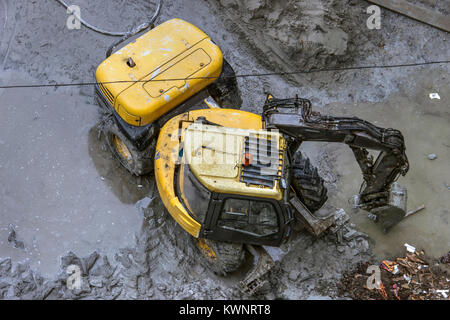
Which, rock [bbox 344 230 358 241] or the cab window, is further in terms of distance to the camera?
rock [bbox 344 230 358 241]

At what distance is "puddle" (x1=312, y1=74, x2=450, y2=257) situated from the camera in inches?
319

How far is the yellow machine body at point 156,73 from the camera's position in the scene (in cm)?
750

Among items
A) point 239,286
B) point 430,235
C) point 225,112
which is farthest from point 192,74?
point 430,235

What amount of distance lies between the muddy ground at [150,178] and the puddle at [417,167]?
0.07 ft

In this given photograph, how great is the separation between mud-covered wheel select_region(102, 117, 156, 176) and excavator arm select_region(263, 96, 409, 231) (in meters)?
2.14

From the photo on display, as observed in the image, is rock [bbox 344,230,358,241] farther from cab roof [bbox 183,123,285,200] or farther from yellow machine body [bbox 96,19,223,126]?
yellow machine body [bbox 96,19,223,126]

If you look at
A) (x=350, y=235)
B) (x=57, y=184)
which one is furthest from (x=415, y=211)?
(x=57, y=184)

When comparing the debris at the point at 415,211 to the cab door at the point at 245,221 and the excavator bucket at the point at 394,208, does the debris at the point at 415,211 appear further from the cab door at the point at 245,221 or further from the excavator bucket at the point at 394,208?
the cab door at the point at 245,221

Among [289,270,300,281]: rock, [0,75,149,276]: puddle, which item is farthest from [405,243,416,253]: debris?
[0,75,149,276]: puddle

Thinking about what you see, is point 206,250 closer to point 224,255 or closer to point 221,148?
point 224,255

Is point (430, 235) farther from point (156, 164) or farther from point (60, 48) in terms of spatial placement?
point (60, 48)

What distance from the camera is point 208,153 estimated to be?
6508mm

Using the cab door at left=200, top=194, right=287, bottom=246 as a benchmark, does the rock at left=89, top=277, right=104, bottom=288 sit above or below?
below

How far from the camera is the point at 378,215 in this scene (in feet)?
25.9
